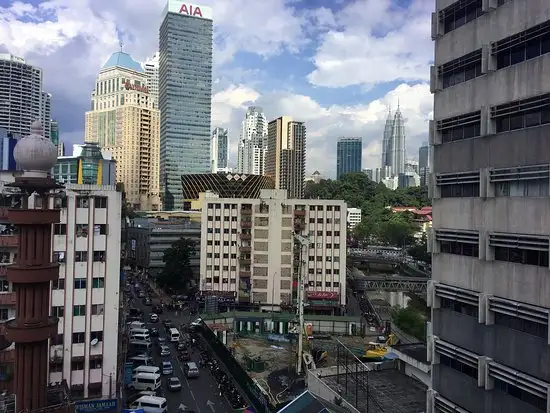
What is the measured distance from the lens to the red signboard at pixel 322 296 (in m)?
55.8

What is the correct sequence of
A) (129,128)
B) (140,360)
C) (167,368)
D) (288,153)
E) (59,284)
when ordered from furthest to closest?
1. (288,153)
2. (129,128)
3. (140,360)
4. (167,368)
5. (59,284)

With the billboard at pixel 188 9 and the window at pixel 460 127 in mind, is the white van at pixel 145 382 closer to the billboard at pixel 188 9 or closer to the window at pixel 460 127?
the window at pixel 460 127

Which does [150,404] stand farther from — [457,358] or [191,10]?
[191,10]

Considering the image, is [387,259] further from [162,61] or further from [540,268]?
[162,61]

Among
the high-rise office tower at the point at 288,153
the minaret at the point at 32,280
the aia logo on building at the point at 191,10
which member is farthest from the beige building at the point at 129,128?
the minaret at the point at 32,280

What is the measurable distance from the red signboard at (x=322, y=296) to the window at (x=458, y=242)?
133 ft

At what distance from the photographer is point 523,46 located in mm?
13172

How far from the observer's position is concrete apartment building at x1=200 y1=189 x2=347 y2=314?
55062mm

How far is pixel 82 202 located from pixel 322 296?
1367 inches

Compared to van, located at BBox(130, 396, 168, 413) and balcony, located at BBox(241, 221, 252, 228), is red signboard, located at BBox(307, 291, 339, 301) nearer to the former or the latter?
balcony, located at BBox(241, 221, 252, 228)

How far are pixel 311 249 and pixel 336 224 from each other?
4152 mm

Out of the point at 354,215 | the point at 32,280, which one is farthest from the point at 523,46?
the point at 354,215

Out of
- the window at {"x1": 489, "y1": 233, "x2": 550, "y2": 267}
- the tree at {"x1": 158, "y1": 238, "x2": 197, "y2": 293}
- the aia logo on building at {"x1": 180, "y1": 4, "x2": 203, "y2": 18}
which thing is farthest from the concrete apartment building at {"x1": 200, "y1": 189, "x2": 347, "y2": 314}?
the aia logo on building at {"x1": 180, "y1": 4, "x2": 203, "y2": 18}

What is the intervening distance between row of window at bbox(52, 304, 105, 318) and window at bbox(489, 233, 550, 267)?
70.8 feet
